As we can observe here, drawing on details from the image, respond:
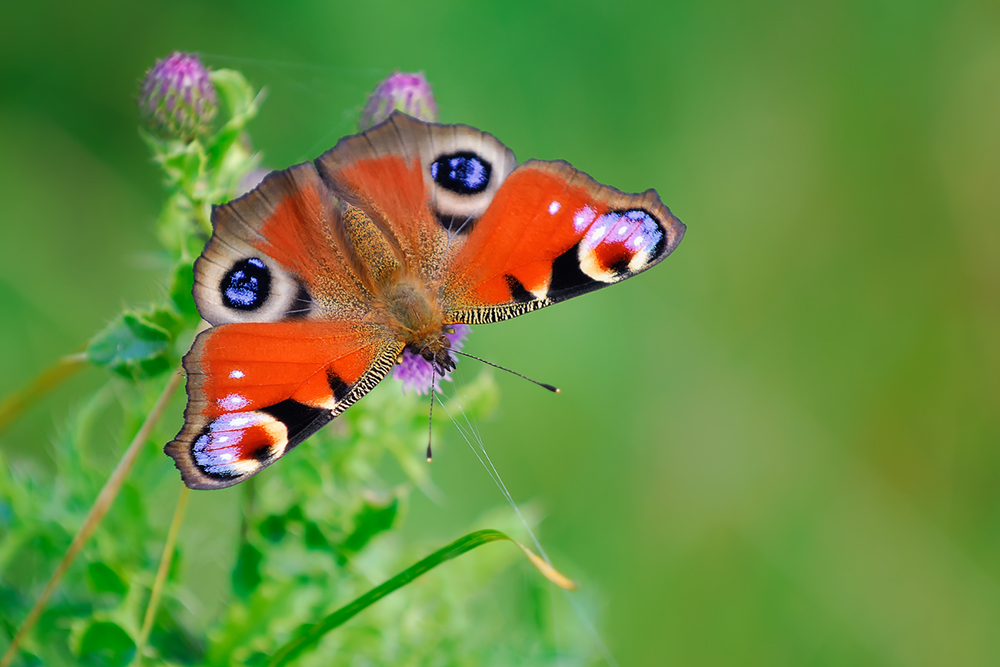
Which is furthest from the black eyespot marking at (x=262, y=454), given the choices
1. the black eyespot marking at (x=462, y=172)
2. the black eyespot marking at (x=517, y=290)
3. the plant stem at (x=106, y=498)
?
the black eyespot marking at (x=462, y=172)

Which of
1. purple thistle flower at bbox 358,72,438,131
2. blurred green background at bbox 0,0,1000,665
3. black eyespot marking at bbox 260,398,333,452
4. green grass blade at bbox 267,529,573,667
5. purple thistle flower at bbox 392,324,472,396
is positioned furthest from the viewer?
blurred green background at bbox 0,0,1000,665

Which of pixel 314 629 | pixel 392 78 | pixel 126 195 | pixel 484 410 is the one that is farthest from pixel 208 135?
pixel 126 195

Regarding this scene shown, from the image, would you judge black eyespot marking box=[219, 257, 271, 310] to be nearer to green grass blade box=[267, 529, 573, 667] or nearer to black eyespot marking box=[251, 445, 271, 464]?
black eyespot marking box=[251, 445, 271, 464]

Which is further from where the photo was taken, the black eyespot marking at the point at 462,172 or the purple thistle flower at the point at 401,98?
the purple thistle flower at the point at 401,98

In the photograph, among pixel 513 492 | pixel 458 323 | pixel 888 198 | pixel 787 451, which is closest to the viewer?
pixel 458 323

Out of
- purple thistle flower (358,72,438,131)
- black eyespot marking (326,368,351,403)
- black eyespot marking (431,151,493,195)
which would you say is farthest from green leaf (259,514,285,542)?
purple thistle flower (358,72,438,131)

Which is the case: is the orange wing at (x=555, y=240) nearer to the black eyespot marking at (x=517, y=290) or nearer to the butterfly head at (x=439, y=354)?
the black eyespot marking at (x=517, y=290)

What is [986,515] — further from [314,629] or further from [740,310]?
[314,629]
